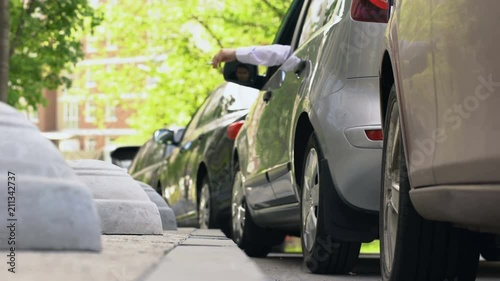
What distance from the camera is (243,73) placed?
1023 cm

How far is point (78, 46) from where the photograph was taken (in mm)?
24203

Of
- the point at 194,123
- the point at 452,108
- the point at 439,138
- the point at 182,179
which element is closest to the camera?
the point at 452,108

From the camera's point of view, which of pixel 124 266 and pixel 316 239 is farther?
pixel 316 239

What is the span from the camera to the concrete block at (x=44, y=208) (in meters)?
4.15

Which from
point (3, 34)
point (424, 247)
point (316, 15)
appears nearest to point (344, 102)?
point (316, 15)

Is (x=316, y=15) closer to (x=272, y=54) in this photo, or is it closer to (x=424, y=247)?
(x=272, y=54)

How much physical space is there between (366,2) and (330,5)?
29.4 inches

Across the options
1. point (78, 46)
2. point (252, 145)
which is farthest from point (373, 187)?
point (78, 46)

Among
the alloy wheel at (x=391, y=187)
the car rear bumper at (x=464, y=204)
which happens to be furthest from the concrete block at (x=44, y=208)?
the alloy wheel at (x=391, y=187)

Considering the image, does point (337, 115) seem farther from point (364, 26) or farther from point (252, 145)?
point (252, 145)

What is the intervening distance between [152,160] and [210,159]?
259 inches

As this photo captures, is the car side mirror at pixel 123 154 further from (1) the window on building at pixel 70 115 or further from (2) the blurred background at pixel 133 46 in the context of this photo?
(1) the window on building at pixel 70 115

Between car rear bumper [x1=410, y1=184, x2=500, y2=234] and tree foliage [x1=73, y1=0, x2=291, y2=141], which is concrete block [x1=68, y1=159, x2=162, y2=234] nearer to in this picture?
car rear bumper [x1=410, y1=184, x2=500, y2=234]

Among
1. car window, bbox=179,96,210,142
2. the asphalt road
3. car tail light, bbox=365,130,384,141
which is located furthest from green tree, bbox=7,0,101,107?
car tail light, bbox=365,130,384,141
